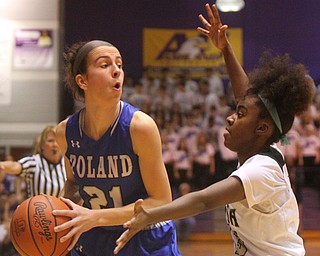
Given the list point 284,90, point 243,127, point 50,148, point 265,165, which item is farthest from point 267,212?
point 50,148

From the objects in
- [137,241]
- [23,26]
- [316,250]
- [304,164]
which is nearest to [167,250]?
[137,241]

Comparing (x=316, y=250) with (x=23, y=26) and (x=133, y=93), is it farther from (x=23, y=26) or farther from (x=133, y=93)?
(x=23, y=26)

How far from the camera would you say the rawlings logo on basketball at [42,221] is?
2.76 m

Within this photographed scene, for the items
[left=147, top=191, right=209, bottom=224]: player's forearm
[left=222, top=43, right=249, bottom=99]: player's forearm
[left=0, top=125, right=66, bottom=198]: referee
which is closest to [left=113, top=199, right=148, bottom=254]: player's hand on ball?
[left=147, top=191, right=209, bottom=224]: player's forearm

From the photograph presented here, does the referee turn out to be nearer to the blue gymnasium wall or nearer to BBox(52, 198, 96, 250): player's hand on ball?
BBox(52, 198, 96, 250): player's hand on ball

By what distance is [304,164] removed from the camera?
A: 949cm

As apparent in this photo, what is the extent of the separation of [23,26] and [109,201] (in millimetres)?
5752

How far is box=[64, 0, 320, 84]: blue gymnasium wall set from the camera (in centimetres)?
984

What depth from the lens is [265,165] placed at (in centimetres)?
244

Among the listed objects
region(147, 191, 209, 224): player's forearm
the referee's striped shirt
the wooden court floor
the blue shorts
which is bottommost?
the wooden court floor

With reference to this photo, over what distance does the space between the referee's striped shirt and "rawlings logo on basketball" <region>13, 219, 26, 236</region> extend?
9.75 ft

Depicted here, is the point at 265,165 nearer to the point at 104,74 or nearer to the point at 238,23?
the point at 104,74

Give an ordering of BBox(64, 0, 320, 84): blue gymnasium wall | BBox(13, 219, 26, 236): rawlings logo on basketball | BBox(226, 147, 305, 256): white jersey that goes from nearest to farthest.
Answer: BBox(226, 147, 305, 256): white jersey, BBox(13, 219, 26, 236): rawlings logo on basketball, BBox(64, 0, 320, 84): blue gymnasium wall

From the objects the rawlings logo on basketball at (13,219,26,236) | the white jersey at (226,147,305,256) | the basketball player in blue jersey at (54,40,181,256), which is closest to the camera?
the white jersey at (226,147,305,256)
